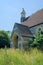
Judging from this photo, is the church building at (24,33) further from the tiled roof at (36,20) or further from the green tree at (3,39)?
the green tree at (3,39)

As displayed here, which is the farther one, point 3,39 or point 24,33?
point 3,39

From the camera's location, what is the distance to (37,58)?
9.29 metres

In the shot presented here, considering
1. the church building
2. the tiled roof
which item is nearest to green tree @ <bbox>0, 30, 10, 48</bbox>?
the church building

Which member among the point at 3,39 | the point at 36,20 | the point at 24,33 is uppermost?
the point at 36,20

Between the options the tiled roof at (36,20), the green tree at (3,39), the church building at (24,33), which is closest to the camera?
the church building at (24,33)

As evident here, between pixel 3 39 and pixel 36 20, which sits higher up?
pixel 36 20

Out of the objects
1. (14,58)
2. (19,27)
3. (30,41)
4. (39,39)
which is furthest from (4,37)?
(14,58)

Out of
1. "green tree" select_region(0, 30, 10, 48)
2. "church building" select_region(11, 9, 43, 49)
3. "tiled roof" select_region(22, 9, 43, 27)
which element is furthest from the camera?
→ "green tree" select_region(0, 30, 10, 48)

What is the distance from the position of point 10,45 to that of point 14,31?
2763 mm

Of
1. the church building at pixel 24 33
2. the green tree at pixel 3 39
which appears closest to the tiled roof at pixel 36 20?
the church building at pixel 24 33

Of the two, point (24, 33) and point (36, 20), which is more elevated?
point (36, 20)

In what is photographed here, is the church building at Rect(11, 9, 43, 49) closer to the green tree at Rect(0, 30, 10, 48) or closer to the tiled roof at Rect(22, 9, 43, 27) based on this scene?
the tiled roof at Rect(22, 9, 43, 27)

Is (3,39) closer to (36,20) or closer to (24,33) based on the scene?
(24,33)

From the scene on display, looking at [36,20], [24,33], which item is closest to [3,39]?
[24,33]
